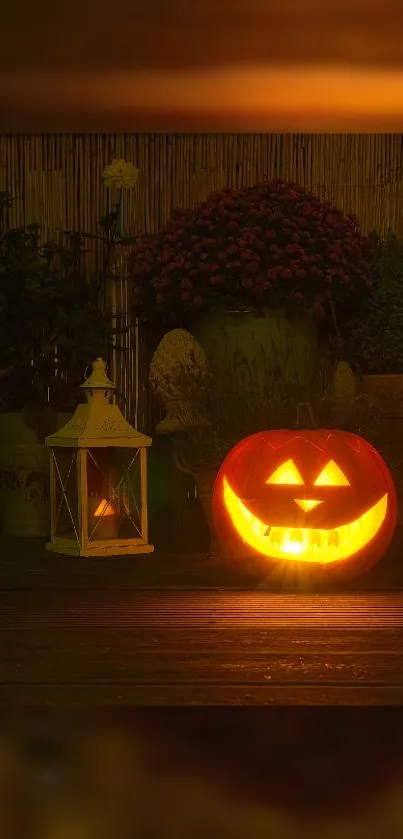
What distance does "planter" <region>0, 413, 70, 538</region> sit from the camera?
8.30ft

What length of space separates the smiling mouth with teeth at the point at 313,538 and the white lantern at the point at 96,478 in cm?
37

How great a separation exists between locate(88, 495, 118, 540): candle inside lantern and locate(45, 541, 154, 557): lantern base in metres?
0.04

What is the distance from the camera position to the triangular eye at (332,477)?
1878 mm

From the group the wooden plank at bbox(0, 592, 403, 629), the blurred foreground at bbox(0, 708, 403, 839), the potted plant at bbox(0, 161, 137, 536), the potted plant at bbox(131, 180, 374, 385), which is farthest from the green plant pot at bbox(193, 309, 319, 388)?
the blurred foreground at bbox(0, 708, 403, 839)

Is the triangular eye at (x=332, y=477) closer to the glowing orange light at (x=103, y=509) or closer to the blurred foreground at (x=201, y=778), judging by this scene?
the glowing orange light at (x=103, y=509)

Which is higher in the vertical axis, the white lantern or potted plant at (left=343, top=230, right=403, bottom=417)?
potted plant at (left=343, top=230, right=403, bottom=417)

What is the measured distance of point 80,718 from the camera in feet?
3.54

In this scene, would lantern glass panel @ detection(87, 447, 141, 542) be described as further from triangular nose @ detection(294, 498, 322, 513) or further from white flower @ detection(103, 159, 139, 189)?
white flower @ detection(103, 159, 139, 189)

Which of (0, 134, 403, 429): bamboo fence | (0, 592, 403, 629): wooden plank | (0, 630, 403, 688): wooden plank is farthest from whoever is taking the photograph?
(0, 134, 403, 429): bamboo fence

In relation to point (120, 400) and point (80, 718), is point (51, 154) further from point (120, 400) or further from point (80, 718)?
point (80, 718)

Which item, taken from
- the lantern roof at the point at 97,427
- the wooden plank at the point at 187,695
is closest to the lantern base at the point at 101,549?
the lantern roof at the point at 97,427

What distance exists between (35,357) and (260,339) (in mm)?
667

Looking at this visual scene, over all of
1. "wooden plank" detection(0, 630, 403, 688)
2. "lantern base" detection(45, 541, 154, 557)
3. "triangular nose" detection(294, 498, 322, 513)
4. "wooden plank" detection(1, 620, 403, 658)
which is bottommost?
"lantern base" detection(45, 541, 154, 557)

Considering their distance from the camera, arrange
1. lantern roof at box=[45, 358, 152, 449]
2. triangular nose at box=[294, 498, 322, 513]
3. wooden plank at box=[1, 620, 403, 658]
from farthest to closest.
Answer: lantern roof at box=[45, 358, 152, 449], triangular nose at box=[294, 498, 322, 513], wooden plank at box=[1, 620, 403, 658]
